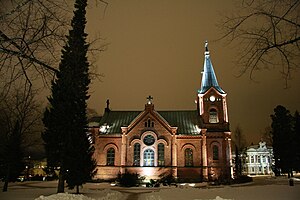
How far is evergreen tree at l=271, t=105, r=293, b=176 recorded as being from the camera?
166ft

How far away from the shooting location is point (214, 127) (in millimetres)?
48531

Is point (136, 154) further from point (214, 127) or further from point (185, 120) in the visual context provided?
point (214, 127)

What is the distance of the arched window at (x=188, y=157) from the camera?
44.8 m

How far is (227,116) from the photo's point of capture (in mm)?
49438

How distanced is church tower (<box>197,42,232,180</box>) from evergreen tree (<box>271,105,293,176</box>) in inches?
493

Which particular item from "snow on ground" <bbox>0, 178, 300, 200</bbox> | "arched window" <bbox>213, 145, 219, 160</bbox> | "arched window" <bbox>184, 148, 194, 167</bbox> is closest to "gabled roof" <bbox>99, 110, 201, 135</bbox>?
"arched window" <bbox>184, 148, 194, 167</bbox>

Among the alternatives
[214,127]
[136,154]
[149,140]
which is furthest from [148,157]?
[214,127]

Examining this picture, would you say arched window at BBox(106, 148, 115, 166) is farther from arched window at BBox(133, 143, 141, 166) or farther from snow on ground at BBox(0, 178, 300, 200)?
snow on ground at BBox(0, 178, 300, 200)

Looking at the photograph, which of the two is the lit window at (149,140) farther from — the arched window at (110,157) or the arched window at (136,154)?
the arched window at (110,157)

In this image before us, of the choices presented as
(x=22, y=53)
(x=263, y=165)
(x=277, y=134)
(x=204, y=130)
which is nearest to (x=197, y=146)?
(x=204, y=130)

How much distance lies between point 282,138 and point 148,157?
2650 cm

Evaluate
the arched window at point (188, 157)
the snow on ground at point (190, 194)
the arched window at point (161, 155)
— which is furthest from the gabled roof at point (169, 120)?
the snow on ground at point (190, 194)

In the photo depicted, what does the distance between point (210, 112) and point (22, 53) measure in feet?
149

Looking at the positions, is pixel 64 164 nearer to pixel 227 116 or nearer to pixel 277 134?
pixel 227 116
